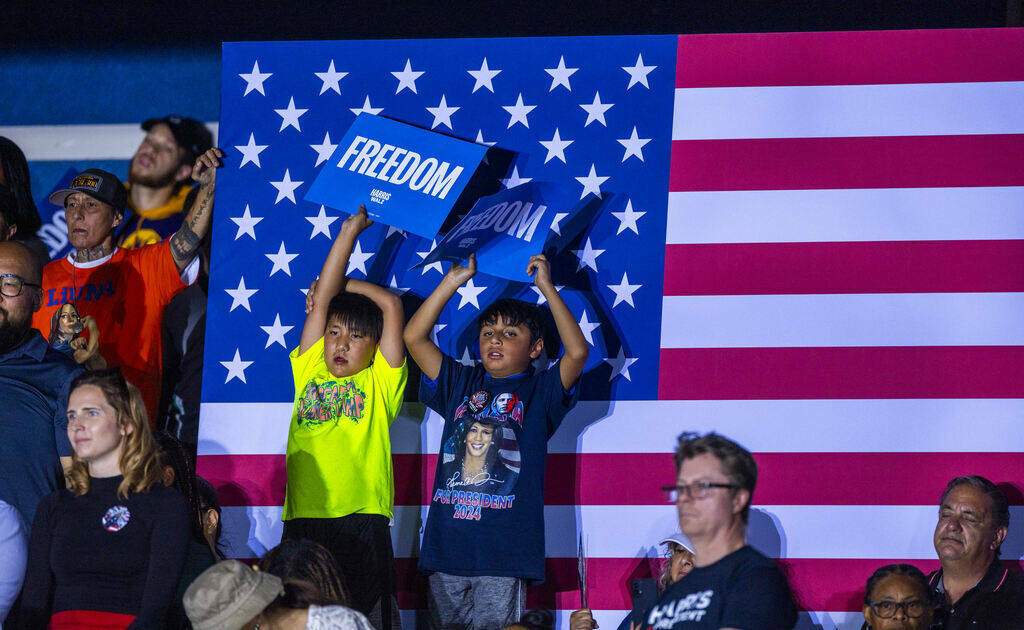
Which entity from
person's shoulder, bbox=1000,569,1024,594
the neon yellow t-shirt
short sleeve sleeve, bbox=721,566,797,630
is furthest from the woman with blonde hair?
person's shoulder, bbox=1000,569,1024,594

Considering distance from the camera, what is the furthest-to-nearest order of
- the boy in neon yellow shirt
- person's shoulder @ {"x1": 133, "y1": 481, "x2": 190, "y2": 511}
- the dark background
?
the dark background, the boy in neon yellow shirt, person's shoulder @ {"x1": 133, "y1": 481, "x2": 190, "y2": 511}

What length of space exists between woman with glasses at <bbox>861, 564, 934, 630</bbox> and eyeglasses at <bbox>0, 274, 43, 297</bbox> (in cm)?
368

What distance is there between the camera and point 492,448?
5.04 meters

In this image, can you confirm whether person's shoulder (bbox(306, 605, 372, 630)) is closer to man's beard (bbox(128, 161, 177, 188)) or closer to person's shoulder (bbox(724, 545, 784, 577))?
person's shoulder (bbox(724, 545, 784, 577))

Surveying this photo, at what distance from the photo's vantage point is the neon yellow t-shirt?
509 cm

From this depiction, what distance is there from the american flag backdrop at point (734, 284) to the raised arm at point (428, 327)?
0.33m

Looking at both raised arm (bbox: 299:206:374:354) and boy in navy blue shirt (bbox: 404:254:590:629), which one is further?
raised arm (bbox: 299:206:374:354)

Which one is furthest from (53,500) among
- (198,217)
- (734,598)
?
(734,598)

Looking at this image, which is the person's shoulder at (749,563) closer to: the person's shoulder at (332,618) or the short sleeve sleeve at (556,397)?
the person's shoulder at (332,618)

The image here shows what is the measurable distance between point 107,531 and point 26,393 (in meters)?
0.96

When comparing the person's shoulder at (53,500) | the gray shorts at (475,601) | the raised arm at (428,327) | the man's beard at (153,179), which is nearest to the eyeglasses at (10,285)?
the person's shoulder at (53,500)

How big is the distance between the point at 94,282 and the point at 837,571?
12.6 ft

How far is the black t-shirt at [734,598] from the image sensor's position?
307 centimetres

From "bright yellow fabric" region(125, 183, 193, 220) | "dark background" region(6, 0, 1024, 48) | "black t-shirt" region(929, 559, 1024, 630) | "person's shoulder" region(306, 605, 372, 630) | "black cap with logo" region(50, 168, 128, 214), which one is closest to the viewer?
"person's shoulder" region(306, 605, 372, 630)
